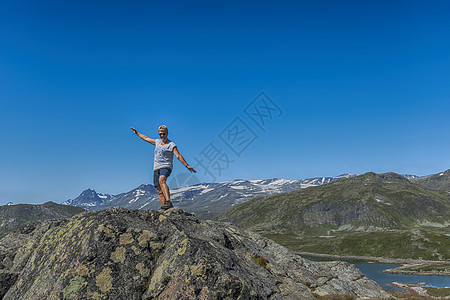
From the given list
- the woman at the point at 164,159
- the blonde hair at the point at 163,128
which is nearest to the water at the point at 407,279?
the woman at the point at 164,159

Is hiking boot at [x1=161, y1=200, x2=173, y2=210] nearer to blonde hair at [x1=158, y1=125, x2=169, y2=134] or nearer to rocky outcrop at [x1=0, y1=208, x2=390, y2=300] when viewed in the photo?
rocky outcrop at [x1=0, y1=208, x2=390, y2=300]

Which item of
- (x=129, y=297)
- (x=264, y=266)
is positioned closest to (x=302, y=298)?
(x=264, y=266)

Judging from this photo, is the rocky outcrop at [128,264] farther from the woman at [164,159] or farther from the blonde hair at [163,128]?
the blonde hair at [163,128]

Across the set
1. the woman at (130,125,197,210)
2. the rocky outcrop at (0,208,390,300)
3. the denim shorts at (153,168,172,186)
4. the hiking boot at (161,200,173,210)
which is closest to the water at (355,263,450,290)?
the hiking boot at (161,200,173,210)

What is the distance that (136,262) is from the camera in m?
12.3

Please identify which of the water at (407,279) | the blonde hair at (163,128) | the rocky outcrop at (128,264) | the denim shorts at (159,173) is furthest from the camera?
the water at (407,279)

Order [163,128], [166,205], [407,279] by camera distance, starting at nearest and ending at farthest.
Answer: [166,205] < [163,128] < [407,279]

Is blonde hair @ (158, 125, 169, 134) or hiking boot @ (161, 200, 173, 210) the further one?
blonde hair @ (158, 125, 169, 134)

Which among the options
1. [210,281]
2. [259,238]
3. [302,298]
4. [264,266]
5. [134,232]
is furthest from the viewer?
[259,238]

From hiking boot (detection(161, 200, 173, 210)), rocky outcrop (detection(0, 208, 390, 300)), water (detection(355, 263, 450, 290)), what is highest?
hiking boot (detection(161, 200, 173, 210))

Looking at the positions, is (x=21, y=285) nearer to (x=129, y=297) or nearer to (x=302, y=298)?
(x=129, y=297)

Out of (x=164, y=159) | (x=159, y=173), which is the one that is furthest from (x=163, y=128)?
(x=159, y=173)

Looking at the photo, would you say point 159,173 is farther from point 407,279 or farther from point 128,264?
point 407,279

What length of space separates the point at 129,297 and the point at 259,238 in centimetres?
1927
